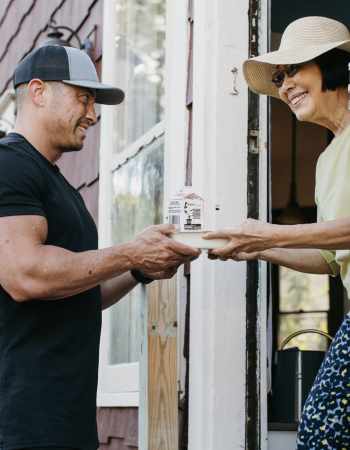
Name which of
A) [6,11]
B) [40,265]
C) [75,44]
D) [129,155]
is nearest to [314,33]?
[40,265]

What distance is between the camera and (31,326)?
2586 mm

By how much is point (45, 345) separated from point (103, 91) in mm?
962

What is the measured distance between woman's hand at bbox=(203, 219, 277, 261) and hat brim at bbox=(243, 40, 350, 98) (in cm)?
49

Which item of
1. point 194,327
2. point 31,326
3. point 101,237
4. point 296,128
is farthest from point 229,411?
point 296,128

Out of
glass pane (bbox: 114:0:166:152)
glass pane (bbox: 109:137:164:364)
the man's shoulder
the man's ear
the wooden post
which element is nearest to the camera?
the man's shoulder

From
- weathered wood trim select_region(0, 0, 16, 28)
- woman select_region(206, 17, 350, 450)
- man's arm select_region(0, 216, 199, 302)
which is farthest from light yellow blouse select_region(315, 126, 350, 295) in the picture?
weathered wood trim select_region(0, 0, 16, 28)

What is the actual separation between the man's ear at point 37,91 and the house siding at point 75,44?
142cm

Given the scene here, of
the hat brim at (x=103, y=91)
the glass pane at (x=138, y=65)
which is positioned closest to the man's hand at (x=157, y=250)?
the hat brim at (x=103, y=91)

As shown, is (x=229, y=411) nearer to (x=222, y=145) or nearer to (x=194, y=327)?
(x=194, y=327)

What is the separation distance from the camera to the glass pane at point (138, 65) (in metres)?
4.20

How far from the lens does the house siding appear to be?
4021 mm

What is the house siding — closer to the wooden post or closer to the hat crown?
the wooden post

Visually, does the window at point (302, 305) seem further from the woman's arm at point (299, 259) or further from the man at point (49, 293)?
the man at point (49, 293)

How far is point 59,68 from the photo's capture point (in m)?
2.96
